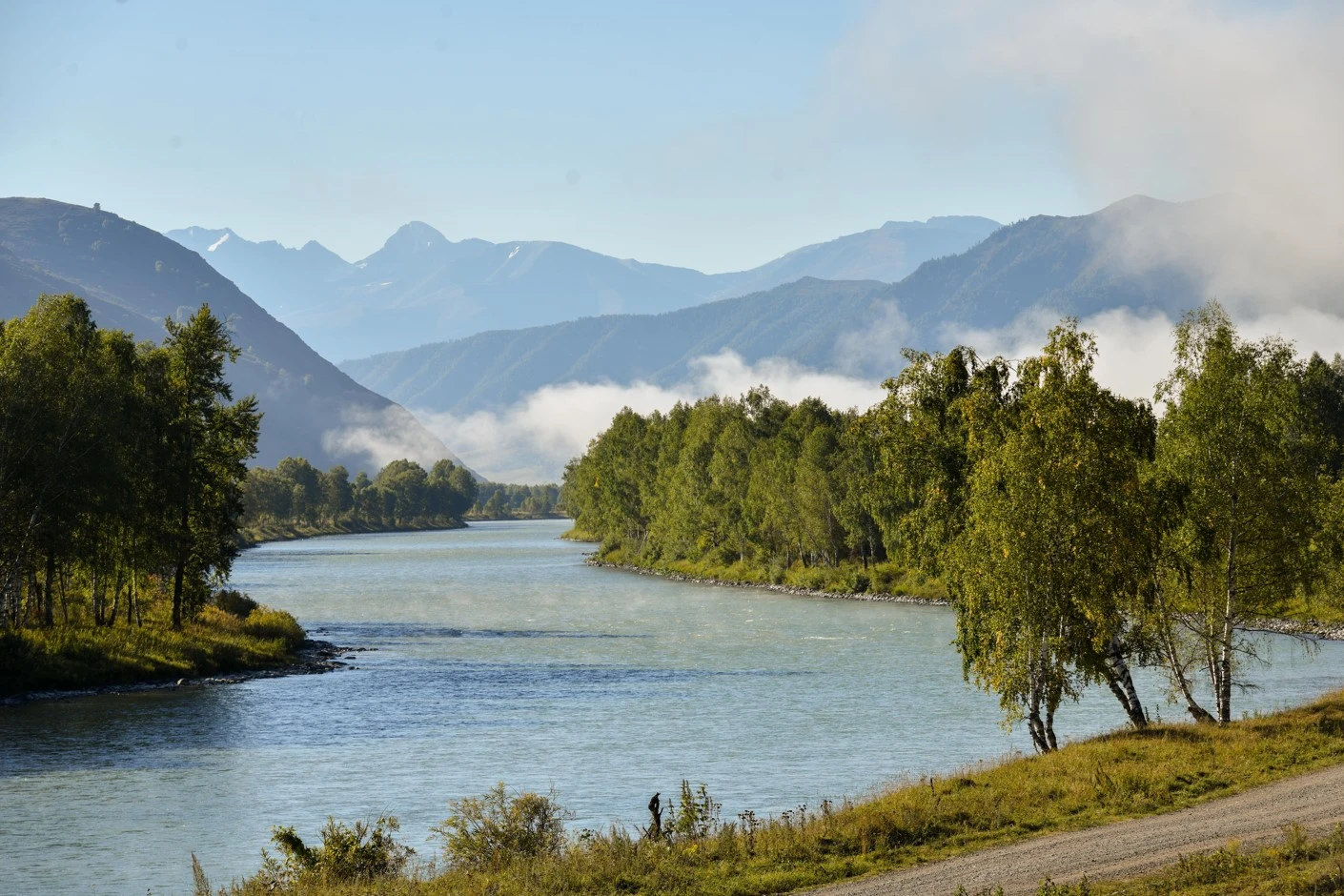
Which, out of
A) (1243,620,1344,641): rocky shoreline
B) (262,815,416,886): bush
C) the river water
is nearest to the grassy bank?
the river water

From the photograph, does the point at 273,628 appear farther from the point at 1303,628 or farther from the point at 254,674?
the point at 1303,628

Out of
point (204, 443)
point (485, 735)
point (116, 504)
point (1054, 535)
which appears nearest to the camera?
point (1054, 535)

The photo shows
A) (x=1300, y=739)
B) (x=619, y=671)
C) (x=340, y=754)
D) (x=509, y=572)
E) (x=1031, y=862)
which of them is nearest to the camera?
(x=1031, y=862)

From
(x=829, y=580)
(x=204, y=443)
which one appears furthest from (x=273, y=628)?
(x=829, y=580)

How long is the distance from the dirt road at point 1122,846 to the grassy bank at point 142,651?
51901 millimetres

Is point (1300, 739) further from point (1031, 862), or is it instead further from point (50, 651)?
point (50, 651)

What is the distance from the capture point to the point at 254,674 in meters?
75.1

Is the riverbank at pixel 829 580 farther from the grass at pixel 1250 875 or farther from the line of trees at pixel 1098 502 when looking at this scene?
the grass at pixel 1250 875

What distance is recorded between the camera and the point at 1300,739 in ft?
127

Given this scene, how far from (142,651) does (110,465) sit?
12.4m

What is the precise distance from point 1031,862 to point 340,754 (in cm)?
3311

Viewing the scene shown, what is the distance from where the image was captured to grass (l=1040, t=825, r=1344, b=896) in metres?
22.8

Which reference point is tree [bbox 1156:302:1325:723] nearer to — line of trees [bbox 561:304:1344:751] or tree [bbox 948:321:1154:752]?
line of trees [bbox 561:304:1344:751]

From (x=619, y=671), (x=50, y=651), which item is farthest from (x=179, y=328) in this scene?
(x=619, y=671)
